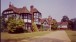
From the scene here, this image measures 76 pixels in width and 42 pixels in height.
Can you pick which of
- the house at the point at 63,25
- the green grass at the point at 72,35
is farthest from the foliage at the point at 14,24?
the green grass at the point at 72,35

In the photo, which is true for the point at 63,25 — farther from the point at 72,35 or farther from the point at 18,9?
the point at 18,9

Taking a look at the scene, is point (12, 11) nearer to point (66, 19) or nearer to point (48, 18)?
point (48, 18)

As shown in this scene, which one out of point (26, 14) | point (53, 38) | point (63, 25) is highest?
point (26, 14)

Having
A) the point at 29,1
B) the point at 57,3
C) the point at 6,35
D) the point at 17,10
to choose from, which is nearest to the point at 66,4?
the point at 57,3

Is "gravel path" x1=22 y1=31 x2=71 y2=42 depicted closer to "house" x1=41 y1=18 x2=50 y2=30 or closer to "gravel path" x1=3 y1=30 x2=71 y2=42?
"gravel path" x1=3 y1=30 x2=71 y2=42

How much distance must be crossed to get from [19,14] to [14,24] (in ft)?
0.56

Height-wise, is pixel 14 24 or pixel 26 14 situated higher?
pixel 26 14

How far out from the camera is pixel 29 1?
9.40 ft

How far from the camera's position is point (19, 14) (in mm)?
2883

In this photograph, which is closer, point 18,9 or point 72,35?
point 72,35

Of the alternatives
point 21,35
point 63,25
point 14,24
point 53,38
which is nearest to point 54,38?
point 53,38

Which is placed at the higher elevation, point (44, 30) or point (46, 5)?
point (46, 5)

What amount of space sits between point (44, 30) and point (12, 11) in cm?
57

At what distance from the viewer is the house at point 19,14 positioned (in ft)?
9.38
